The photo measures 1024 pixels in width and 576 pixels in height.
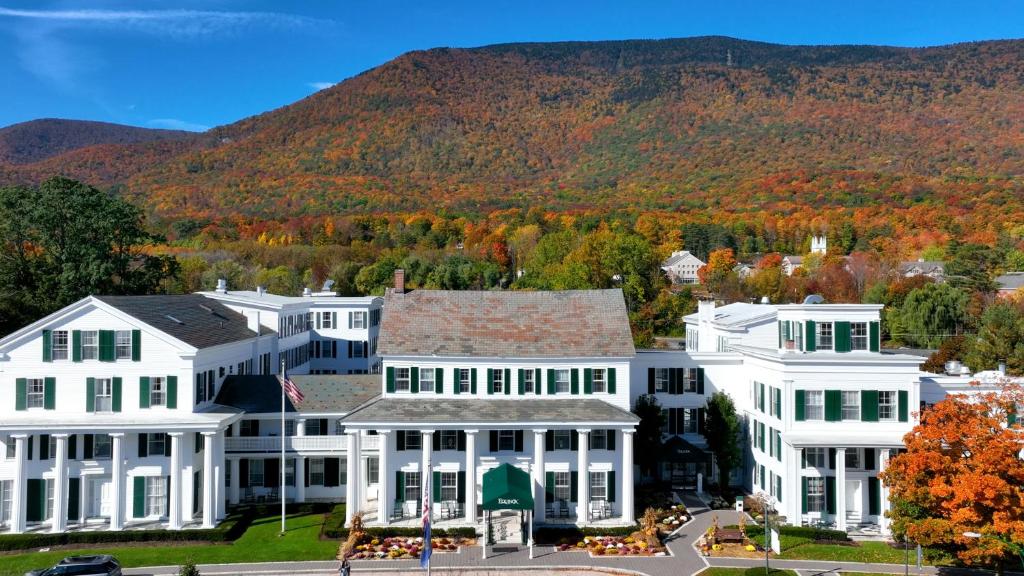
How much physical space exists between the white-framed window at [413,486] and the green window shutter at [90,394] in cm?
1518

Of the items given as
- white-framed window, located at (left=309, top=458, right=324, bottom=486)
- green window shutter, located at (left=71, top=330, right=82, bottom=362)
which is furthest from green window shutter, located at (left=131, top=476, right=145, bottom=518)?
white-framed window, located at (left=309, top=458, right=324, bottom=486)

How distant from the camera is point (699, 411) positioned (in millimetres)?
42469

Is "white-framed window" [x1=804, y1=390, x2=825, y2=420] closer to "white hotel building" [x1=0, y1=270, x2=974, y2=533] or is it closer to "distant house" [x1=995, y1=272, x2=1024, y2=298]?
"white hotel building" [x1=0, y1=270, x2=974, y2=533]

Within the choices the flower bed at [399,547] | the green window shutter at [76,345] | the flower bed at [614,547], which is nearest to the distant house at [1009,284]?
the flower bed at [614,547]

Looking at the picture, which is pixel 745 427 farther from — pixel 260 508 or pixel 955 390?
pixel 260 508

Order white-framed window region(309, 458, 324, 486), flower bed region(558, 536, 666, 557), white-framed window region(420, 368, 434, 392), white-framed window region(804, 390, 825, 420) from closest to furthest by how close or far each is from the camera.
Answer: flower bed region(558, 536, 666, 557)
white-framed window region(804, 390, 825, 420)
white-framed window region(420, 368, 434, 392)
white-framed window region(309, 458, 324, 486)

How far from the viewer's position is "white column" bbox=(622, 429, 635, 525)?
1379 inches

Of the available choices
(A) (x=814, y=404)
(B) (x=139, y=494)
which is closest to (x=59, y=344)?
(B) (x=139, y=494)

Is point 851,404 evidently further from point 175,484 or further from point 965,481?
point 175,484

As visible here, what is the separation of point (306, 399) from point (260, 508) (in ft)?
19.2

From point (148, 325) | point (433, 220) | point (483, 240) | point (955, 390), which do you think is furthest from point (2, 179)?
point (955, 390)

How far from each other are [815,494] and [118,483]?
31.9 meters

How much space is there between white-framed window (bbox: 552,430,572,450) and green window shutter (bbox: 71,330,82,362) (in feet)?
75.1

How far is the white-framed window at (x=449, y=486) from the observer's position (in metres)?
36.3
